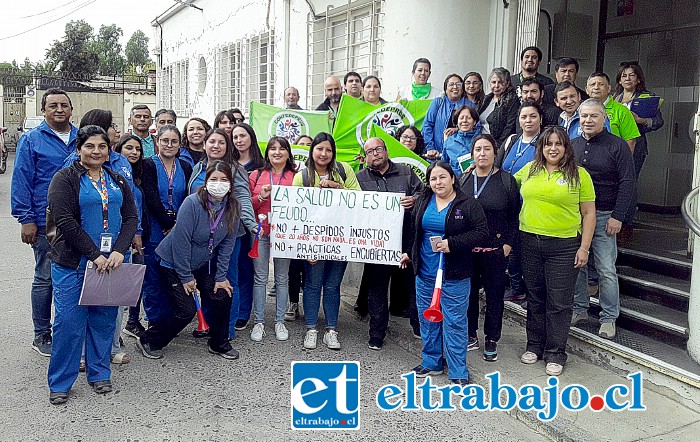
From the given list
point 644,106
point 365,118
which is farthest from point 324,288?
point 644,106

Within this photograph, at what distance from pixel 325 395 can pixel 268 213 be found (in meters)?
1.76

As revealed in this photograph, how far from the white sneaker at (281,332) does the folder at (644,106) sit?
12.7ft

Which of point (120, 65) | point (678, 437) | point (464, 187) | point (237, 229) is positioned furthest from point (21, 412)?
point (120, 65)

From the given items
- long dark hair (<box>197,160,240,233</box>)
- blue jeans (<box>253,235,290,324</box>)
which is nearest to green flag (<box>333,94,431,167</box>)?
blue jeans (<box>253,235,290,324</box>)

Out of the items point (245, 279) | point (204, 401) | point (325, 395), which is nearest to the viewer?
point (204, 401)

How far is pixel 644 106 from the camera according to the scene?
6090mm

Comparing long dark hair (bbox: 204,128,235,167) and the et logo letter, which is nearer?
the et logo letter

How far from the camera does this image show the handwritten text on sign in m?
5.37

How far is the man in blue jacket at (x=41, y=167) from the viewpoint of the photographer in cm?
497

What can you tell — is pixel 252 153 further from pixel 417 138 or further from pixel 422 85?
pixel 422 85

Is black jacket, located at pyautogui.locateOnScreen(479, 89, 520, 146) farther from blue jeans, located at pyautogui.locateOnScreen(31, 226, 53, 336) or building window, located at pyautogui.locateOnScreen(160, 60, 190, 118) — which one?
building window, located at pyautogui.locateOnScreen(160, 60, 190, 118)

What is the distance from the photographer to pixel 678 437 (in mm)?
3982

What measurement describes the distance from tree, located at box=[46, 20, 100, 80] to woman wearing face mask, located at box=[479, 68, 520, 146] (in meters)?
43.9

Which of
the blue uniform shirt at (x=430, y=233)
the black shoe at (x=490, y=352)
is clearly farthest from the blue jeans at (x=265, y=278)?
the black shoe at (x=490, y=352)
